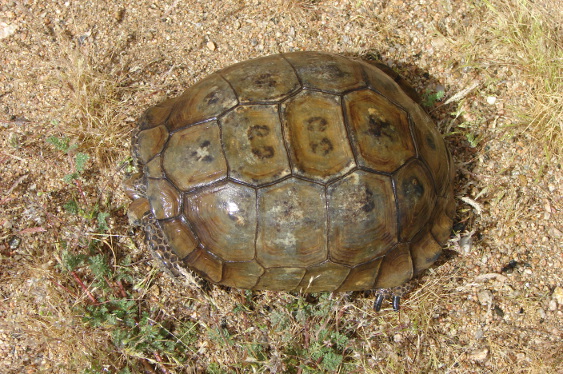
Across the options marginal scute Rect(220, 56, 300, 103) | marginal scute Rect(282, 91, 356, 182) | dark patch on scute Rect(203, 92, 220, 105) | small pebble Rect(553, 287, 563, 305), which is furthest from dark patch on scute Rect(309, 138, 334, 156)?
small pebble Rect(553, 287, 563, 305)

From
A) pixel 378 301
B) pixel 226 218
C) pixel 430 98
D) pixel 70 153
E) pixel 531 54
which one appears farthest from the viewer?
pixel 430 98

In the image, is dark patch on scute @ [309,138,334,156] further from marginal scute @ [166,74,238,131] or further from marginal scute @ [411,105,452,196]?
marginal scute @ [411,105,452,196]

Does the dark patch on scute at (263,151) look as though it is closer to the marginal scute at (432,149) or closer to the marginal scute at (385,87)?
the marginal scute at (385,87)

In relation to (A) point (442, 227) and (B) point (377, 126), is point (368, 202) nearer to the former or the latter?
(B) point (377, 126)

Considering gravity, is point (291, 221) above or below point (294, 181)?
below

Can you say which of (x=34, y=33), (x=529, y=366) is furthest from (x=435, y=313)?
(x=34, y=33)

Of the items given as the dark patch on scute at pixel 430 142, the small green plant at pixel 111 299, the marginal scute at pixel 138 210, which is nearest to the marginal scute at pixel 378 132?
the dark patch on scute at pixel 430 142

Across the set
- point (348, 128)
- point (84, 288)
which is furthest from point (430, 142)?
point (84, 288)
